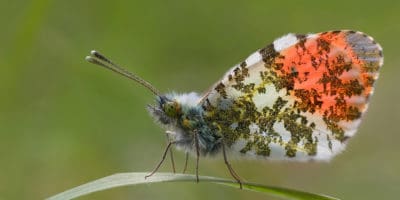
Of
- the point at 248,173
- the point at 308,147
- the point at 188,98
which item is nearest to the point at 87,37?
the point at 248,173

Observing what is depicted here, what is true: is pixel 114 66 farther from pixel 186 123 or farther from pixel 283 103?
pixel 283 103

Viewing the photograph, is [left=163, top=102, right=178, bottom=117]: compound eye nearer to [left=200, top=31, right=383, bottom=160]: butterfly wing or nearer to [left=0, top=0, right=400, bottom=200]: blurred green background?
[left=200, top=31, right=383, bottom=160]: butterfly wing

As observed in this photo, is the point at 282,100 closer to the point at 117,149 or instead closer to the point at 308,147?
the point at 308,147

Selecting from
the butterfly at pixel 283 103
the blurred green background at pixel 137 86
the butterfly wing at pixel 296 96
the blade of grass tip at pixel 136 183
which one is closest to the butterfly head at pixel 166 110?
the butterfly at pixel 283 103

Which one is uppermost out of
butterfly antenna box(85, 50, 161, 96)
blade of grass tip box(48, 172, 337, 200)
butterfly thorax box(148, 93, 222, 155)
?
butterfly antenna box(85, 50, 161, 96)

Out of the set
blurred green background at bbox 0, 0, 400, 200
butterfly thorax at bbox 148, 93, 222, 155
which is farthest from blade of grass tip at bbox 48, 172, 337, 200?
blurred green background at bbox 0, 0, 400, 200

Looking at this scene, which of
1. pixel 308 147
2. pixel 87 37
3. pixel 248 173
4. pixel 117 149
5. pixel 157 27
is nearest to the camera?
pixel 308 147

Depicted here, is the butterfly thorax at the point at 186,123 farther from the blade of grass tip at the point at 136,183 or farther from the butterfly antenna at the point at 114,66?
the blade of grass tip at the point at 136,183
